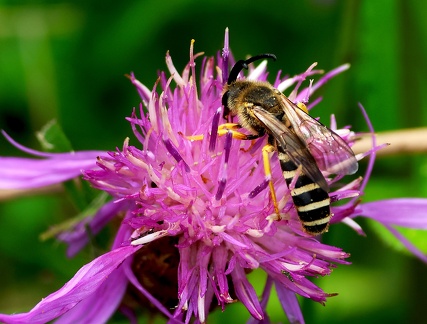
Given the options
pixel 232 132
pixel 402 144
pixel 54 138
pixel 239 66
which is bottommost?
pixel 402 144

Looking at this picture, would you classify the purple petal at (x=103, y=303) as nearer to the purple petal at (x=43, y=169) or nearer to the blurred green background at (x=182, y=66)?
the purple petal at (x=43, y=169)

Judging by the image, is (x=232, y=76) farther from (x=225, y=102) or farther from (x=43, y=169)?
(x=43, y=169)

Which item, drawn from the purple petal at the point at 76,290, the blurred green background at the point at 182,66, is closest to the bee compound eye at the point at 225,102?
the purple petal at the point at 76,290

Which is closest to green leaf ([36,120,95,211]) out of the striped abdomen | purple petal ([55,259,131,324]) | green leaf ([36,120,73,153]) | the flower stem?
green leaf ([36,120,73,153])

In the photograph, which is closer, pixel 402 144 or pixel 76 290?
pixel 76 290

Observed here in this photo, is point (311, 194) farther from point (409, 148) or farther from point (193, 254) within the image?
point (409, 148)

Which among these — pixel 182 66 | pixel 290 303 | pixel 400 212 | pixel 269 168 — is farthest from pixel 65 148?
pixel 182 66

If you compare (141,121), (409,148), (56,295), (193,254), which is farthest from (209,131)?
(409,148)
